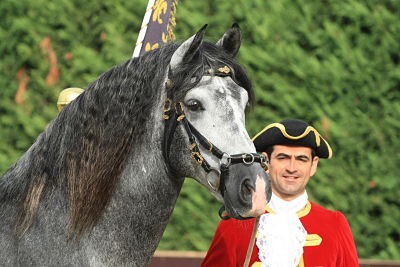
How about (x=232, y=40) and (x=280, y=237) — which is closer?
(x=232, y=40)

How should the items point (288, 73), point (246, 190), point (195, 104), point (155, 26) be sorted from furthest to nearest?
point (288, 73) → point (155, 26) → point (195, 104) → point (246, 190)

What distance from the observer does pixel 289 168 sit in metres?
4.41

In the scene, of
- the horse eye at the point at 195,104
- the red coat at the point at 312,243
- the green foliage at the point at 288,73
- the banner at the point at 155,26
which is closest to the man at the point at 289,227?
the red coat at the point at 312,243

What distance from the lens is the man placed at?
441 centimetres

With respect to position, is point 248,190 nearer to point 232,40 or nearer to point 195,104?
point 195,104

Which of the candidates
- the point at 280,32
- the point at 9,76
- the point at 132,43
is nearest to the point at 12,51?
the point at 9,76

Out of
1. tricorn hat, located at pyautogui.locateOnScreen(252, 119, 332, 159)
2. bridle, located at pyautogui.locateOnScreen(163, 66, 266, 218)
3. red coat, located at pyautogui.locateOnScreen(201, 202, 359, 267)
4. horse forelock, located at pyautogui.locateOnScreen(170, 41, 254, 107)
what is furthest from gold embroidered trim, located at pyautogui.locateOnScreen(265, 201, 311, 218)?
bridle, located at pyautogui.locateOnScreen(163, 66, 266, 218)

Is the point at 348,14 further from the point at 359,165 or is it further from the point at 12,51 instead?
the point at 12,51

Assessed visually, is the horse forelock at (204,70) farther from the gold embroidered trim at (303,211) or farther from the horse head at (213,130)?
the gold embroidered trim at (303,211)

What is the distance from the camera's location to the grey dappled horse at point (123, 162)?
3.48m

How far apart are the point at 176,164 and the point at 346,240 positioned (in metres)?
1.29

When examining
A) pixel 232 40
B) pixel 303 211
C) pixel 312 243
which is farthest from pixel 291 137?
pixel 232 40

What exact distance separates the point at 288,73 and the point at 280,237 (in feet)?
7.65

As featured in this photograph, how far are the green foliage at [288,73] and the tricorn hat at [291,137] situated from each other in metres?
1.87
